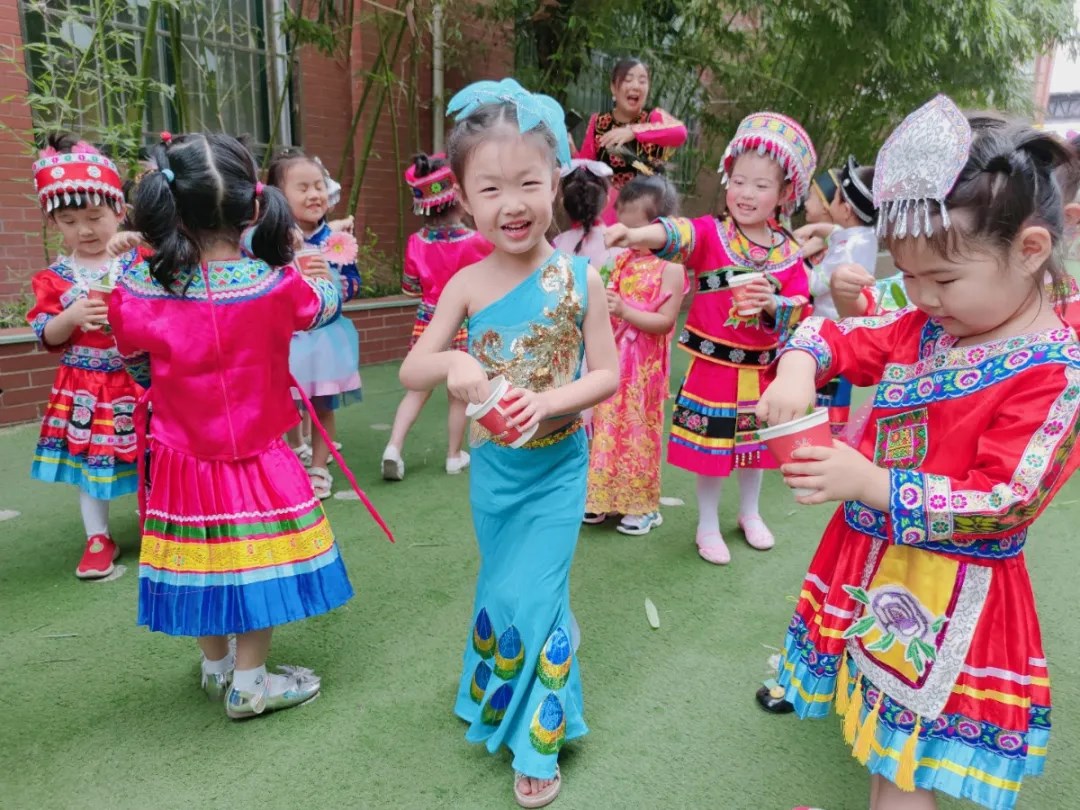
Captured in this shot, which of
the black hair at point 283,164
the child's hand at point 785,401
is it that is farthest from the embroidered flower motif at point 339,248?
the child's hand at point 785,401

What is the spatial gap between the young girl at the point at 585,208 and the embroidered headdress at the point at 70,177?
6.18 ft

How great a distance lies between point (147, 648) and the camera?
2.21 m

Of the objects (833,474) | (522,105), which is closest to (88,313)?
(522,105)

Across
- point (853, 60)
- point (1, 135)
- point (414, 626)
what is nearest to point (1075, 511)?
point (414, 626)

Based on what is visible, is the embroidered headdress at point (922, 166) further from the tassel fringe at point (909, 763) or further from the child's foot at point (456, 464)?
the child's foot at point (456, 464)

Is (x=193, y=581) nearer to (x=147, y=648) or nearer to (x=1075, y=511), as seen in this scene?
(x=147, y=648)

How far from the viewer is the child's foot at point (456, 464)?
12.2ft

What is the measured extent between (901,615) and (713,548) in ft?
5.27

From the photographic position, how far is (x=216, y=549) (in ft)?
5.92

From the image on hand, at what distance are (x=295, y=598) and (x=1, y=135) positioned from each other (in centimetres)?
470

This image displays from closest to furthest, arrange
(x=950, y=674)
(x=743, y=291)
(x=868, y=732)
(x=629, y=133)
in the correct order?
(x=950, y=674)
(x=868, y=732)
(x=743, y=291)
(x=629, y=133)

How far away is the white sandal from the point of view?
338 cm

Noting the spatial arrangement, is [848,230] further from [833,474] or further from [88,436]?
[88,436]

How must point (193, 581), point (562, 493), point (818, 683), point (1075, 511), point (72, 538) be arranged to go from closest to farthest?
1. point (818, 683)
2. point (562, 493)
3. point (193, 581)
4. point (72, 538)
5. point (1075, 511)
